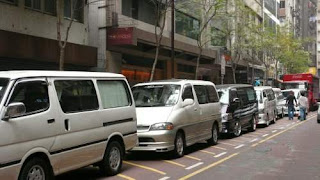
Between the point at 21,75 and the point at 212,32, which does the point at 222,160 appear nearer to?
the point at 21,75

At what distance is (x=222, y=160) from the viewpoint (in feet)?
38.5

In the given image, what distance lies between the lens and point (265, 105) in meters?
23.1

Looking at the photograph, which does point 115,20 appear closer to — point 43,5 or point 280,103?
point 43,5

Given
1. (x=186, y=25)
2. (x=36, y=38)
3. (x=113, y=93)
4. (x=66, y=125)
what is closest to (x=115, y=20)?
(x=36, y=38)

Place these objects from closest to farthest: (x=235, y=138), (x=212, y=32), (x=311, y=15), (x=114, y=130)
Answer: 1. (x=114, y=130)
2. (x=235, y=138)
3. (x=212, y=32)
4. (x=311, y=15)

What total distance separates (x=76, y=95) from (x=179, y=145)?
14.5ft

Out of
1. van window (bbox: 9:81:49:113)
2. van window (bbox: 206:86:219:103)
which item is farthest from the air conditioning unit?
van window (bbox: 9:81:49:113)

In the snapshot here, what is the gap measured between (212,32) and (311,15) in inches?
3502

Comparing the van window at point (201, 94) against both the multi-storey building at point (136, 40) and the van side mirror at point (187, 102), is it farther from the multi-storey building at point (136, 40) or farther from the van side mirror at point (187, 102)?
the multi-storey building at point (136, 40)

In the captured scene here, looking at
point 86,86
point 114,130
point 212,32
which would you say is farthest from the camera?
point 212,32

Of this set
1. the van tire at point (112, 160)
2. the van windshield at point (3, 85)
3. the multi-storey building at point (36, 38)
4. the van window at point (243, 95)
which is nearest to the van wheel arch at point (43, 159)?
the van windshield at point (3, 85)

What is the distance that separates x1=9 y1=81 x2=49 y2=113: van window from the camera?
23.2 feet

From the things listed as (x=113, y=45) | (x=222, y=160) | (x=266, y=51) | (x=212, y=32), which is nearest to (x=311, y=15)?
(x=266, y=51)

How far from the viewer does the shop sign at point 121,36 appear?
857 inches
